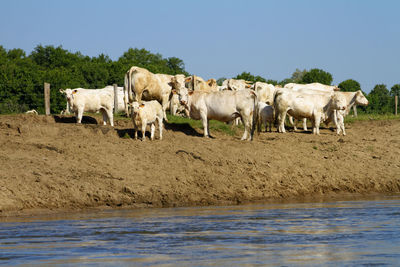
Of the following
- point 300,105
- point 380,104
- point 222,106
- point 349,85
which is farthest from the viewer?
point 349,85

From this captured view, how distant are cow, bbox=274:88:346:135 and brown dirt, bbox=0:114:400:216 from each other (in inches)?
93.6

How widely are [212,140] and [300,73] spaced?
120 m

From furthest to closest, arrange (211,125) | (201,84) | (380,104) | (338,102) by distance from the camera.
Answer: (380,104) < (201,84) < (338,102) < (211,125)

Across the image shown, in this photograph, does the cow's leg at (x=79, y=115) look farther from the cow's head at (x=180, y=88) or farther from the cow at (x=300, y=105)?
the cow at (x=300, y=105)

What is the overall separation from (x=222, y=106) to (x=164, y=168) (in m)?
5.57

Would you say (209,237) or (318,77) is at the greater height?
(318,77)

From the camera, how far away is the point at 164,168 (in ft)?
56.2

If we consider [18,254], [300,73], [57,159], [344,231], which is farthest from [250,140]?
[300,73]

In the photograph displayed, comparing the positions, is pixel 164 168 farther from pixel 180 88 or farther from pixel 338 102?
pixel 338 102

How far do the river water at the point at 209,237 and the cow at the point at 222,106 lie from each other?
7515 millimetres

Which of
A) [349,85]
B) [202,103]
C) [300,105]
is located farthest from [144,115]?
[349,85]

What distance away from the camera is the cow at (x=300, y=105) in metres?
24.5

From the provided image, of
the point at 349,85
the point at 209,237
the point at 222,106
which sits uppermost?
the point at 349,85

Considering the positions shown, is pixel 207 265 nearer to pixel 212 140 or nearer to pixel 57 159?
pixel 57 159
